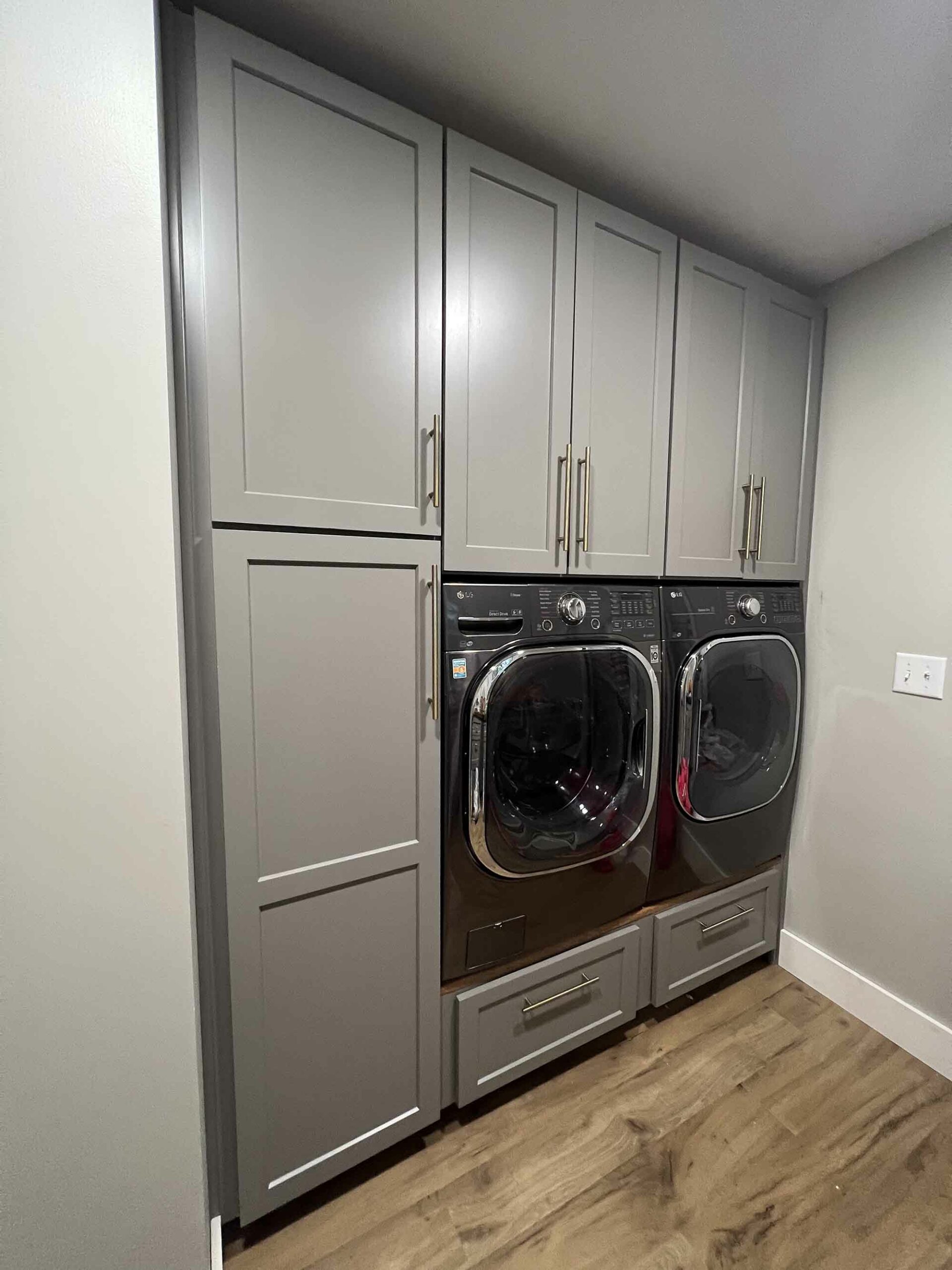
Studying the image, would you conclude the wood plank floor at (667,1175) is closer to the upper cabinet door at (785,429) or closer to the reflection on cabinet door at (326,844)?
the reflection on cabinet door at (326,844)

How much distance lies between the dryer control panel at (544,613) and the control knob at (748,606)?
14.3 inches

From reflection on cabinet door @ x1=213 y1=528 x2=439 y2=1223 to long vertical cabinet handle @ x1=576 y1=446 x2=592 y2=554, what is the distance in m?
0.41

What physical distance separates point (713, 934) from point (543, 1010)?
2.26ft

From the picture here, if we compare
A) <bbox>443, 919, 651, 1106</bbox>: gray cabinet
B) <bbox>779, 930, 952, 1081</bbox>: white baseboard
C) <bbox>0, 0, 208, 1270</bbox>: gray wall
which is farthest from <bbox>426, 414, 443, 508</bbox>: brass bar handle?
<bbox>779, 930, 952, 1081</bbox>: white baseboard

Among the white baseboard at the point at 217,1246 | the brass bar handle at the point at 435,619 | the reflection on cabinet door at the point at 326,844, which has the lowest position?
the white baseboard at the point at 217,1246

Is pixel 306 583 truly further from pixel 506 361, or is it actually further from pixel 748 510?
pixel 748 510

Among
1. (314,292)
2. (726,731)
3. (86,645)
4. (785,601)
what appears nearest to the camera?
(86,645)

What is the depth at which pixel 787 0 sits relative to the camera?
85 centimetres

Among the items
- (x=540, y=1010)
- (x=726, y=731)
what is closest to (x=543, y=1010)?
(x=540, y=1010)

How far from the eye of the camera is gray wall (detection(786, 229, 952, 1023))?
4.68ft

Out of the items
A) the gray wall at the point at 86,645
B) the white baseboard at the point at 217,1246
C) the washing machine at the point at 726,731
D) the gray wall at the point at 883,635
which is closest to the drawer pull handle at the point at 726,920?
the washing machine at the point at 726,731

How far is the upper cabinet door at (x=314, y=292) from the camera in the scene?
83 centimetres

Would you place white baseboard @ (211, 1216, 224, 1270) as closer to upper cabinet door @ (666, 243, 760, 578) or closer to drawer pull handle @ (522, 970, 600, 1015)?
drawer pull handle @ (522, 970, 600, 1015)

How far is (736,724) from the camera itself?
1.57m
